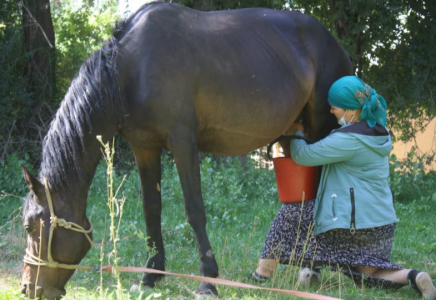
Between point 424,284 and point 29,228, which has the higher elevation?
point 29,228

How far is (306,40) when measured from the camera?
4469 millimetres

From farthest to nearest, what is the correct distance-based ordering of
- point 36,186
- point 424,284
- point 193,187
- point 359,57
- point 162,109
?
point 359,57
point 424,284
point 193,187
point 162,109
point 36,186

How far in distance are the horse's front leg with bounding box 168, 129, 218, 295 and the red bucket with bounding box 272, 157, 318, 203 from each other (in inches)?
34.1

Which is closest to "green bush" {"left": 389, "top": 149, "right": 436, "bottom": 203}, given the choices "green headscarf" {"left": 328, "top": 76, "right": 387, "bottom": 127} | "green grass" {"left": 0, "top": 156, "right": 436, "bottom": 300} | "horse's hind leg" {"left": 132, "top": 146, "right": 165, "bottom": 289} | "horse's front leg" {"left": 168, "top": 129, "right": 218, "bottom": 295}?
"green grass" {"left": 0, "top": 156, "right": 436, "bottom": 300}

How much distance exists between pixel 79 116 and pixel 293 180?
5.46ft

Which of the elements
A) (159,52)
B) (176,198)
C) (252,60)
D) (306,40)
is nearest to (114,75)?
(159,52)

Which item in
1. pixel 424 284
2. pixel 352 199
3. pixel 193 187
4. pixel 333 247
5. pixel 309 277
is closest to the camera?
pixel 193 187

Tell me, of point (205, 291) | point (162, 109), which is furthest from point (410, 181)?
point (162, 109)

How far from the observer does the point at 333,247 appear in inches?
163

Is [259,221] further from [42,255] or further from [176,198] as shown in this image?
[42,255]

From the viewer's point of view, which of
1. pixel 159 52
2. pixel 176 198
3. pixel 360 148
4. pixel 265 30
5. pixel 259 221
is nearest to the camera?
pixel 159 52

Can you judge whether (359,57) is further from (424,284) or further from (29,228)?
(29,228)

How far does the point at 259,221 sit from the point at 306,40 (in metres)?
2.50

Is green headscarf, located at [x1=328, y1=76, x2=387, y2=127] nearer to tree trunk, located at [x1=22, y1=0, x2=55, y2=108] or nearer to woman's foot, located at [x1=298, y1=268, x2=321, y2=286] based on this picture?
woman's foot, located at [x1=298, y1=268, x2=321, y2=286]
